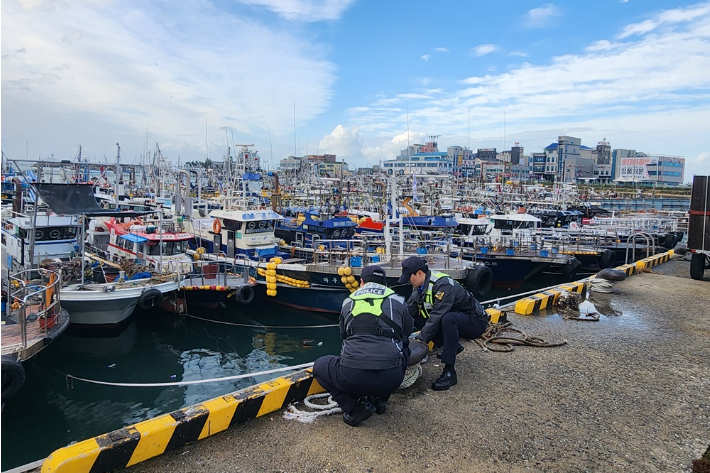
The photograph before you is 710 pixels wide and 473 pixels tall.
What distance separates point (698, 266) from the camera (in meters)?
11.0

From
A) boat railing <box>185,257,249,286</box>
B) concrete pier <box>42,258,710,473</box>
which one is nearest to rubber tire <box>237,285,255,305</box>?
boat railing <box>185,257,249,286</box>

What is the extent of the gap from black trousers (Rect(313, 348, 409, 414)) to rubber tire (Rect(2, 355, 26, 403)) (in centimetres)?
488

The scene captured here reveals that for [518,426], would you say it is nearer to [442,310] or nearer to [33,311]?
[442,310]

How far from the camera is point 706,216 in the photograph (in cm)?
1008

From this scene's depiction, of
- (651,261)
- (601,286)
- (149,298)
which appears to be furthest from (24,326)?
(651,261)

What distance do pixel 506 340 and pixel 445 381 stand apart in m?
1.76

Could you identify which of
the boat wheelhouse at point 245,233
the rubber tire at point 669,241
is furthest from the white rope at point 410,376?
the rubber tire at point 669,241

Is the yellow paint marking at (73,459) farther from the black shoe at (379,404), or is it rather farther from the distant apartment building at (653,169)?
the distant apartment building at (653,169)

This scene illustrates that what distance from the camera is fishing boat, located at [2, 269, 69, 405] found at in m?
6.06

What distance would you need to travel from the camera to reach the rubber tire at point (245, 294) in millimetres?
11711

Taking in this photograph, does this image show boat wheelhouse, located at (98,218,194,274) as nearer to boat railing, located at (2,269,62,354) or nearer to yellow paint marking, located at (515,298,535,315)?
boat railing, located at (2,269,62,354)

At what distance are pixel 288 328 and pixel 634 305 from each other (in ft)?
26.3

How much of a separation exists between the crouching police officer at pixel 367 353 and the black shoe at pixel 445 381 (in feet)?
3.12

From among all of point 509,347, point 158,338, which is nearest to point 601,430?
point 509,347
